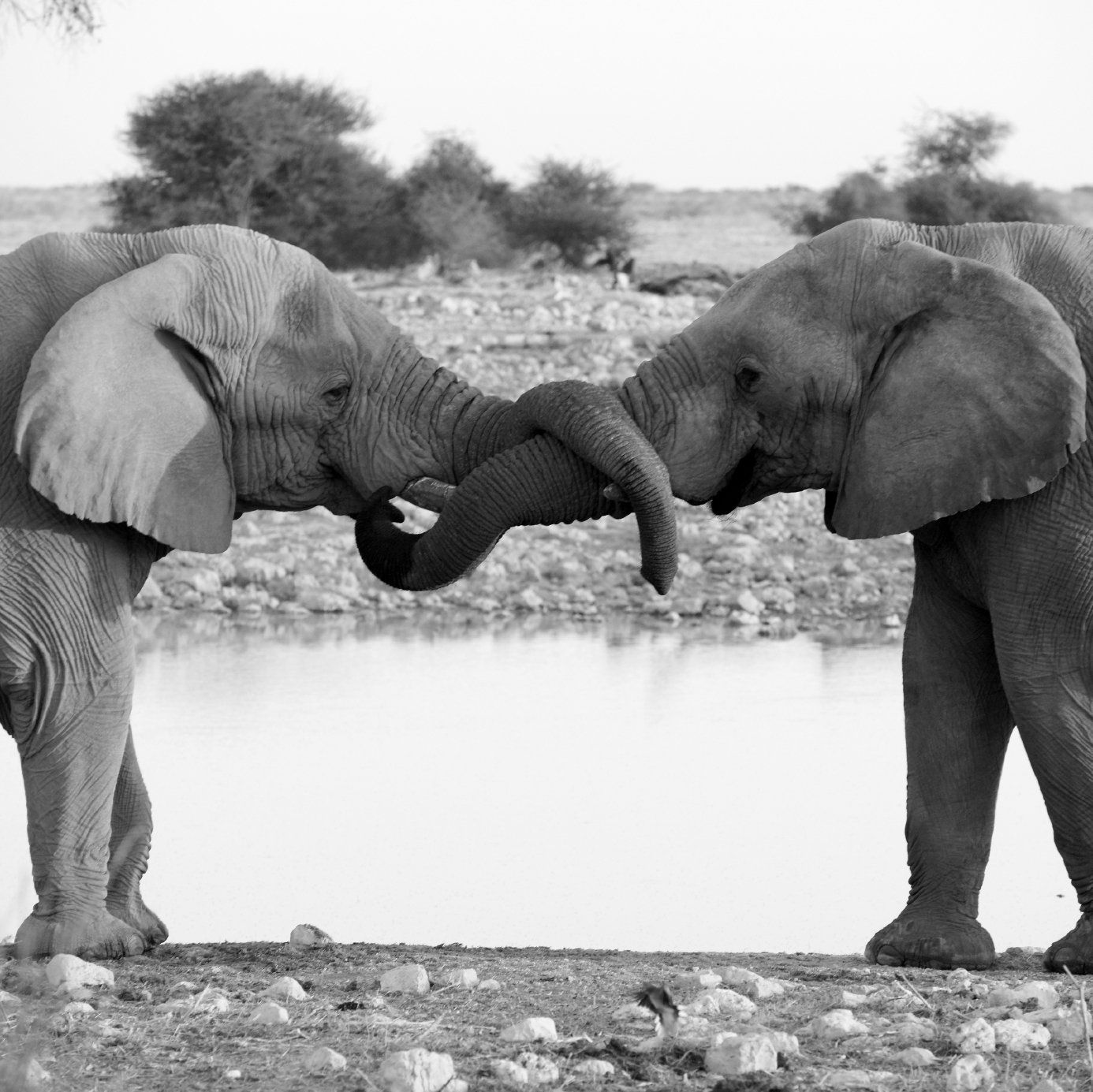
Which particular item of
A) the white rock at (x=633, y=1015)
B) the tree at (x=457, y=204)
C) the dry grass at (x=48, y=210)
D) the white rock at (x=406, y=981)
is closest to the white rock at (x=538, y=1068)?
the white rock at (x=633, y=1015)

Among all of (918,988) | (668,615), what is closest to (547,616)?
(668,615)

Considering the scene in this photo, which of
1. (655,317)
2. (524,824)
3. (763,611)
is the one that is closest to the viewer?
(524,824)

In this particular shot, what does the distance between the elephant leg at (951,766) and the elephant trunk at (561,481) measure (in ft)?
2.37

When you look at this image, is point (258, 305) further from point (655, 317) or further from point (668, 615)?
point (655, 317)

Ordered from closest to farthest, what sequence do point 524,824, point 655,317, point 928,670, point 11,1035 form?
point 11,1035 → point 928,670 → point 524,824 → point 655,317

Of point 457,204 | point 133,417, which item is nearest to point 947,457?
point 133,417

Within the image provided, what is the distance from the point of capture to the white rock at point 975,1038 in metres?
3.89

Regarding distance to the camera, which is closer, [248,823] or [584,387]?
[584,387]

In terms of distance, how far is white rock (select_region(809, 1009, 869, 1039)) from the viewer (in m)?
4.02

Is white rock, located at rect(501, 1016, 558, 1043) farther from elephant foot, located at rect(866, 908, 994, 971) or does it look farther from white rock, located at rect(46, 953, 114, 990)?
elephant foot, located at rect(866, 908, 994, 971)

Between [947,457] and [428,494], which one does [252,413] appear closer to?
[428,494]

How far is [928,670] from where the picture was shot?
5473mm

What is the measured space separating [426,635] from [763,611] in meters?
1.89

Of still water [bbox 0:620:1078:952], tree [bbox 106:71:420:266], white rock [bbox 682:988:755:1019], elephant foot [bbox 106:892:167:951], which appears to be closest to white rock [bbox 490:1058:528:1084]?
white rock [bbox 682:988:755:1019]
